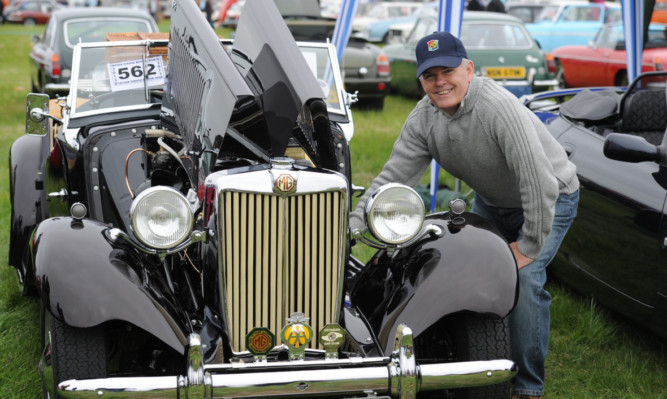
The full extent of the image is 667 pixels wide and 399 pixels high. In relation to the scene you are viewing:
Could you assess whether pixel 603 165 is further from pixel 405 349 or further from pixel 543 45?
pixel 543 45

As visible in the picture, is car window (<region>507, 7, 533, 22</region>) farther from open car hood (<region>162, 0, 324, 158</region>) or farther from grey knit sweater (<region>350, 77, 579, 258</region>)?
open car hood (<region>162, 0, 324, 158</region>)

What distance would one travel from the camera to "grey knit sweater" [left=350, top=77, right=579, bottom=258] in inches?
132

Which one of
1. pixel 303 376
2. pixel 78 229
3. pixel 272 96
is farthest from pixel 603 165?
pixel 78 229

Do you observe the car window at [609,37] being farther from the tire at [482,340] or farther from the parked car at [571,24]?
the tire at [482,340]

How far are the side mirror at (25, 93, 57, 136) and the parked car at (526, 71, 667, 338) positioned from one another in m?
3.05

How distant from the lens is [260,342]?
2965mm

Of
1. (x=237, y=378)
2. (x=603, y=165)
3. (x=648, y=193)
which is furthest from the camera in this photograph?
(x=603, y=165)

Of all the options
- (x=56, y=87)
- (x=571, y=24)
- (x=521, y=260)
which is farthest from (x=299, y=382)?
(x=571, y=24)

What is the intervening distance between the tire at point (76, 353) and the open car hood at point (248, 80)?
0.92 meters

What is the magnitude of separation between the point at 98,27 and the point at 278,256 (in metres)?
9.61

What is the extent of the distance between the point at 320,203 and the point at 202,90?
0.89 metres

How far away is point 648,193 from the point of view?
4.16 m

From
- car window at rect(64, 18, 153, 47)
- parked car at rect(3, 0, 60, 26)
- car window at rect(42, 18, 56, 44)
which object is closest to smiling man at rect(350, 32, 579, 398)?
car window at rect(64, 18, 153, 47)

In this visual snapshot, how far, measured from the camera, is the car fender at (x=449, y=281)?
10.2 ft
